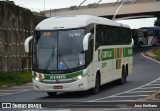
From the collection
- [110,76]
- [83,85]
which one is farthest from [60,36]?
[110,76]

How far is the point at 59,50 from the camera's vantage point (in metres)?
22.5

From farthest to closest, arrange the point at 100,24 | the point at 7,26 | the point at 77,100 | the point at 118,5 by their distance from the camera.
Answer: the point at 118,5 → the point at 7,26 → the point at 100,24 → the point at 77,100

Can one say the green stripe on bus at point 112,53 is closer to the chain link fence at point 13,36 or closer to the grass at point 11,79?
the grass at point 11,79

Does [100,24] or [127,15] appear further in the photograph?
[127,15]

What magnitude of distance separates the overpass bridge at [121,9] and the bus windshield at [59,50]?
232ft

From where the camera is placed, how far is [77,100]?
21703 millimetres

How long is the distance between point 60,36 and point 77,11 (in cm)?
7941

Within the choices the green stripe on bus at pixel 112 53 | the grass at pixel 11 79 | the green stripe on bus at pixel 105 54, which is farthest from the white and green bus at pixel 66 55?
the grass at pixel 11 79

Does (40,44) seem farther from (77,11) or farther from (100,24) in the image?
(77,11)

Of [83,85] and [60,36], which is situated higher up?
[60,36]

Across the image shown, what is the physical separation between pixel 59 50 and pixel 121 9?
74.8 metres

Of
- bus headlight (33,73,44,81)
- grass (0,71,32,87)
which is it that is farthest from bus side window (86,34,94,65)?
grass (0,71,32,87)

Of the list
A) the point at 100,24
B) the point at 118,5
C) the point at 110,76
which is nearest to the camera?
the point at 100,24

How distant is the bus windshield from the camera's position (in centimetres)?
2239
